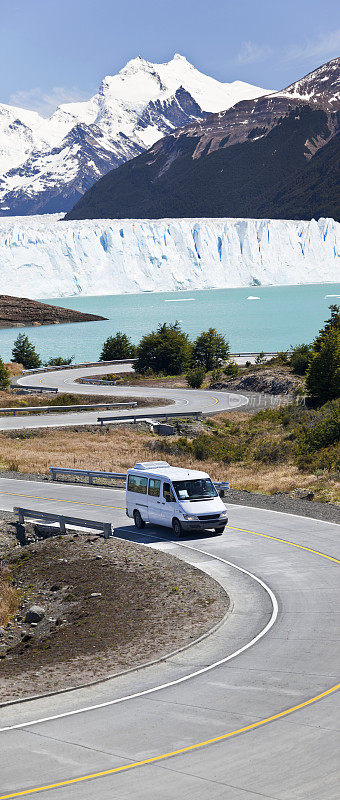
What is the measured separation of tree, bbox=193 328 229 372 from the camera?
252 ft

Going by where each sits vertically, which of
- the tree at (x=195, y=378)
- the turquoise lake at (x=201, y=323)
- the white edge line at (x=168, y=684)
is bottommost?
the white edge line at (x=168, y=684)

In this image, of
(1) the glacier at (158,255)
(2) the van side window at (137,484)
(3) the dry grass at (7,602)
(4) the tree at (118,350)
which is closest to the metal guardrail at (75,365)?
(4) the tree at (118,350)

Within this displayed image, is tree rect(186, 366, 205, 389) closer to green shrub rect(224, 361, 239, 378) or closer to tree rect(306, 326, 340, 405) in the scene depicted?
green shrub rect(224, 361, 239, 378)

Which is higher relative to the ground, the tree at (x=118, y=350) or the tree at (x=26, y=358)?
the tree at (x=118, y=350)

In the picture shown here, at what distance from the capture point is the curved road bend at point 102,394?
49312mm

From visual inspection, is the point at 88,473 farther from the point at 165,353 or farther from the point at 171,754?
the point at 165,353

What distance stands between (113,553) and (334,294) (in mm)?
179443

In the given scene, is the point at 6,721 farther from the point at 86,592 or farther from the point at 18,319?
the point at 18,319

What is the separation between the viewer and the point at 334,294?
19350 centimetres

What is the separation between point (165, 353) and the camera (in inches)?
3019

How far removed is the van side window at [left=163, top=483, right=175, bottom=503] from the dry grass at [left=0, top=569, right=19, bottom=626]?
5.09 m

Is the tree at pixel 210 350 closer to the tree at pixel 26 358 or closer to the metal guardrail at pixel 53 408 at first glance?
the tree at pixel 26 358

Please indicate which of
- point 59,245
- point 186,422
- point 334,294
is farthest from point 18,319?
point 186,422

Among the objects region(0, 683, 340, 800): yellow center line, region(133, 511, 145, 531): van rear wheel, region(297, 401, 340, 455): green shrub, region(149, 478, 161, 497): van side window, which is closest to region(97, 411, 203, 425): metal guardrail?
region(297, 401, 340, 455): green shrub
